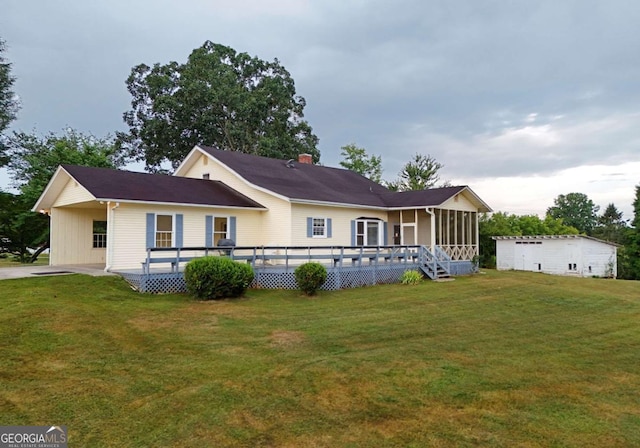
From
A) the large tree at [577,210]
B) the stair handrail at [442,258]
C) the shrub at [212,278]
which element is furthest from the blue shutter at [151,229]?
the large tree at [577,210]

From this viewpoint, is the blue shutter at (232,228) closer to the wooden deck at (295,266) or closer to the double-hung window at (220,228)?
the double-hung window at (220,228)

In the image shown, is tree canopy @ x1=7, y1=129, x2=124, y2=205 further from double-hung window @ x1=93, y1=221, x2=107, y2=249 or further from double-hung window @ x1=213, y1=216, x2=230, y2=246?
double-hung window @ x1=213, y1=216, x2=230, y2=246

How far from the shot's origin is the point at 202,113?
35.9 meters

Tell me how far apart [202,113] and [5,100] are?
13599mm

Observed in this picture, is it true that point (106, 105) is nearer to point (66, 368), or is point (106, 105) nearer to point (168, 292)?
point (168, 292)

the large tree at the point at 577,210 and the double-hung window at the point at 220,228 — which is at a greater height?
the large tree at the point at 577,210

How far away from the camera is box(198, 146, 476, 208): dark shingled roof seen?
1891cm

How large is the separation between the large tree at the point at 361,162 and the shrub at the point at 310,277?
29.3 meters

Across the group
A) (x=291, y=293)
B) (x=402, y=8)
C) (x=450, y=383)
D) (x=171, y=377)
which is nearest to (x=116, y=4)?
(x=402, y=8)

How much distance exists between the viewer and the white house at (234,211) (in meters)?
14.8

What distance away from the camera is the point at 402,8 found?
15141 mm

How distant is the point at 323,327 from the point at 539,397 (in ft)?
15.0

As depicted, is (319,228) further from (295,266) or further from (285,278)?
(285,278)

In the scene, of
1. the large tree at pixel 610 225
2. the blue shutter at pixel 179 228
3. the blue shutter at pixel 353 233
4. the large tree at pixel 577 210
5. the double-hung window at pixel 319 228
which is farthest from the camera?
the large tree at pixel 577 210
